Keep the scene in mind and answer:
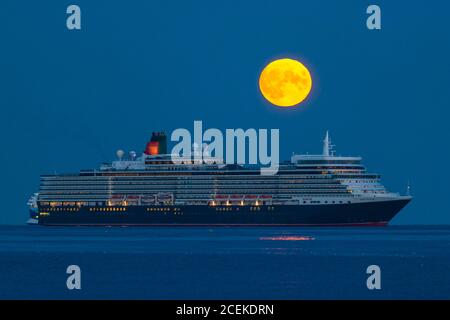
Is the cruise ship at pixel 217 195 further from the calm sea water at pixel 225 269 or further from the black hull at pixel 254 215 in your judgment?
the calm sea water at pixel 225 269

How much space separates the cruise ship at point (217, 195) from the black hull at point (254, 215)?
0.08m

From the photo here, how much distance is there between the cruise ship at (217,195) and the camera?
101125mm

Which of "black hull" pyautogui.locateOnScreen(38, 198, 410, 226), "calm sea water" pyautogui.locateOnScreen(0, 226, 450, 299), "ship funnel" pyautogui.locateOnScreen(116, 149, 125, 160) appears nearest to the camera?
"calm sea water" pyautogui.locateOnScreen(0, 226, 450, 299)

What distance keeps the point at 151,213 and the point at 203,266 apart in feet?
167

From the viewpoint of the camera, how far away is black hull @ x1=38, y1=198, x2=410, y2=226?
10075 cm

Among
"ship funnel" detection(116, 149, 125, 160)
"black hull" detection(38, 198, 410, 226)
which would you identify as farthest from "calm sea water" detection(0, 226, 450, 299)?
"ship funnel" detection(116, 149, 125, 160)

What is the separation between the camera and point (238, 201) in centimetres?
10262

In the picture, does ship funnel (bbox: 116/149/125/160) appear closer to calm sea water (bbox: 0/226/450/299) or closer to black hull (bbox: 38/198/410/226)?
black hull (bbox: 38/198/410/226)

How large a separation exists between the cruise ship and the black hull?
82 mm

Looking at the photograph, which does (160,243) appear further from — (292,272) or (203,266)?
(292,272)

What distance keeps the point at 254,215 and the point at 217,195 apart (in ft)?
12.9

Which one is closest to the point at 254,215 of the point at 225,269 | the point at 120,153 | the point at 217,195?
the point at 217,195

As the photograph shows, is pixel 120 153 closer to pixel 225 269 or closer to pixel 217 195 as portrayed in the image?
pixel 217 195
